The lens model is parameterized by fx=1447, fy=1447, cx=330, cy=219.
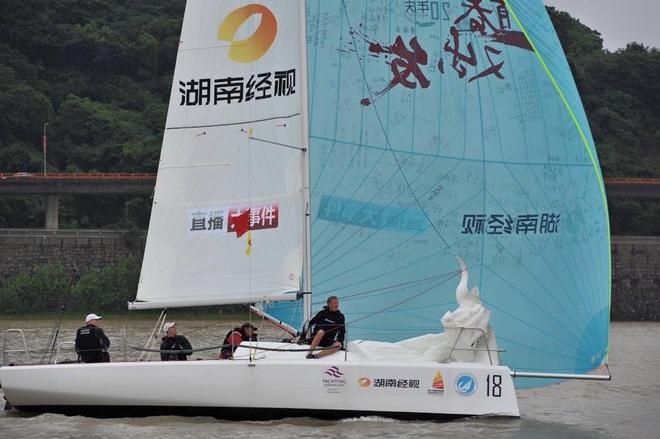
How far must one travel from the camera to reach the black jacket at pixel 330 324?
16641 millimetres

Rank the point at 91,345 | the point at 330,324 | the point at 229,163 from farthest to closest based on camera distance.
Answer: the point at 229,163, the point at 91,345, the point at 330,324

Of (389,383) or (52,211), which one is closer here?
(389,383)

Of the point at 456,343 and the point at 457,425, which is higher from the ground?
the point at 456,343

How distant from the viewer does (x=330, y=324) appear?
1661 centimetres

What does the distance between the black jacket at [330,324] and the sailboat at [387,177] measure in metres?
0.64

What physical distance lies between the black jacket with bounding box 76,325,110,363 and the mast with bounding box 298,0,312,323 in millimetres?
2471

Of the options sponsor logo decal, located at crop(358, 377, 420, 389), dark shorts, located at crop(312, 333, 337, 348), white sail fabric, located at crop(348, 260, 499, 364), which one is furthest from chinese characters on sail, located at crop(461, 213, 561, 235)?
sponsor logo decal, located at crop(358, 377, 420, 389)

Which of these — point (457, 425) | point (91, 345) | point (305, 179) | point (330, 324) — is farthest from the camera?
point (305, 179)

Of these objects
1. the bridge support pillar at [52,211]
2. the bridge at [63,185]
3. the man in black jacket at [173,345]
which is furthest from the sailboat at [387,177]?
the bridge support pillar at [52,211]

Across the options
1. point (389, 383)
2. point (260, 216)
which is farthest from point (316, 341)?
point (260, 216)

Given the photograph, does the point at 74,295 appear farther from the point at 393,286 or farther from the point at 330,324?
the point at 330,324

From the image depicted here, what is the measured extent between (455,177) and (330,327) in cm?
275

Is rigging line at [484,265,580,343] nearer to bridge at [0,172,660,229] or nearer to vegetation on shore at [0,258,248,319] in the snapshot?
vegetation on shore at [0,258,248,319]

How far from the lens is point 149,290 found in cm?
1781
